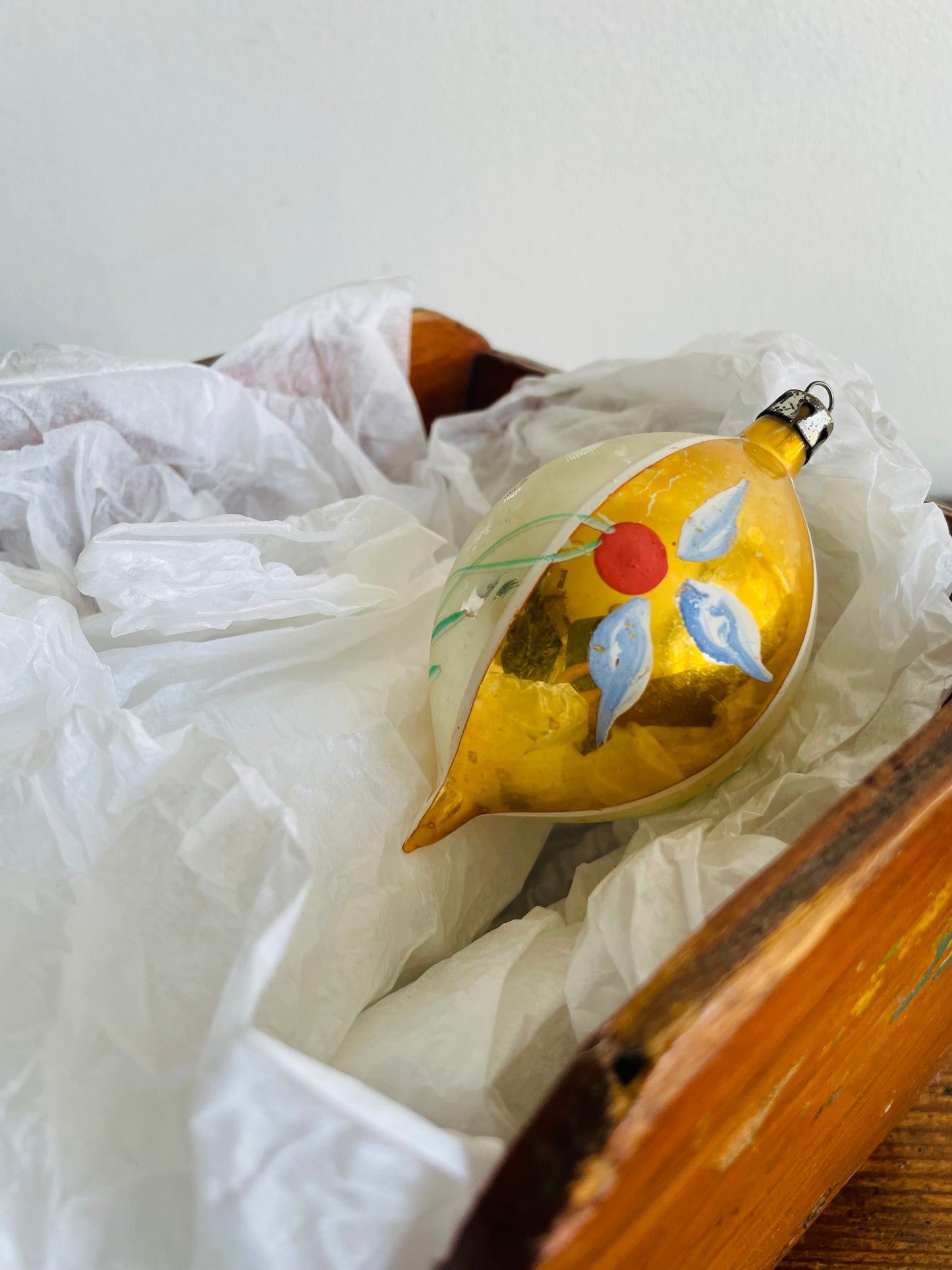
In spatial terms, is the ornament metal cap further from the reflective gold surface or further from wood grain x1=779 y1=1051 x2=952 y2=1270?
wood grain x1=779 y1=1051 x2=952 y2=1270

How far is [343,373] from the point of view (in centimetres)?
60

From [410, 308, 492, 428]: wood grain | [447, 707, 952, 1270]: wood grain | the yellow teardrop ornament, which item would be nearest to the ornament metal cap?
the yellow teardrop ornament

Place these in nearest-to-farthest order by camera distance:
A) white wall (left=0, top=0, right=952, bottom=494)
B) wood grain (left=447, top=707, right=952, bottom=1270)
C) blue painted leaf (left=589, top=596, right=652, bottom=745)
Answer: wood grain (left=447, top=707, right=952, bottom=1270) → blue painted leaf (left=589, top=596, right=652, bottom=745) → white wall (left=0, top=0, right=952, bottom=494)

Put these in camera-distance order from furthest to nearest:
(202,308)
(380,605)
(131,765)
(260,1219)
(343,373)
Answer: (202,308)
(343,373)
(380,605)
(131,765)
(260,1219)

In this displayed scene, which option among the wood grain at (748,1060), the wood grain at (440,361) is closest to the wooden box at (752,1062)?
the wood grain at (748,1060)

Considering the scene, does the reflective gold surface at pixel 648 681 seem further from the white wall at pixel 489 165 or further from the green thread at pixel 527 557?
the white wall at pixel 489 165

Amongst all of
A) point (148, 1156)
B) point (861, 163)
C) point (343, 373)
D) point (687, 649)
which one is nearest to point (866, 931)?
point (687, 649)

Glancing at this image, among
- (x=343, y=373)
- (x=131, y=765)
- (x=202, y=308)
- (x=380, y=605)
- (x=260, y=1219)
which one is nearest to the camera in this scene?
(x=260, y=1219)

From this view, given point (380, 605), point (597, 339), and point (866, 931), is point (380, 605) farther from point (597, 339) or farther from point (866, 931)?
point (597, 339)

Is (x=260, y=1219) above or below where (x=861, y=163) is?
below

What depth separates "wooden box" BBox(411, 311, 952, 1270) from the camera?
0.21m

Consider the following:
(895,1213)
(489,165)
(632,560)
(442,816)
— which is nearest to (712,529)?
(632,560)

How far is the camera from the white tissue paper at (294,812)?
0.25m

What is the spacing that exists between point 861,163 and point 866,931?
59 centimetres
